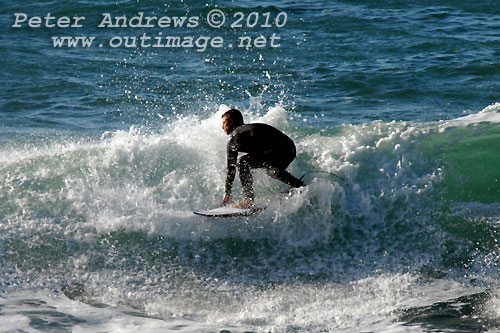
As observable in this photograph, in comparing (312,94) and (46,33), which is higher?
(46,33)

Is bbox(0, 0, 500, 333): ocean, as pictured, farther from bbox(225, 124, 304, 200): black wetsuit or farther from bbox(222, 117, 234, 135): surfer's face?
bbox(222, 117, 234, 135): surfer's face

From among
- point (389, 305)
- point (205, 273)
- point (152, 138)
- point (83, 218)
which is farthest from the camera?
point (152, 138)

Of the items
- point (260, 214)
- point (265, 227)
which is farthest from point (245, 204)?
point (265, 227)

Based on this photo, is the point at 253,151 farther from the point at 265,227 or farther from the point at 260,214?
the point at 265,227

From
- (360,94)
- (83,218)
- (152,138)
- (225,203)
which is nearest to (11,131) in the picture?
(152,138)

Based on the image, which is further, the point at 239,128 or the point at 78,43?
the point at 78,43

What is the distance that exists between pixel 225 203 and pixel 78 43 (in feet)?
34.5

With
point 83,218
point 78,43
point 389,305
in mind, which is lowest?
point 389,305

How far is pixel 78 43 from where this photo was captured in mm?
16047

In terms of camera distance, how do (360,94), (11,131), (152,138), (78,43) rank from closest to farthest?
(152,138) < (11,131) < (360,94) < (78,43)

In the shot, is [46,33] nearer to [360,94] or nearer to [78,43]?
[78,43]

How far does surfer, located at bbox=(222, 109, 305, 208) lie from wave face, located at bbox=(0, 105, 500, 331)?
455 millimetres

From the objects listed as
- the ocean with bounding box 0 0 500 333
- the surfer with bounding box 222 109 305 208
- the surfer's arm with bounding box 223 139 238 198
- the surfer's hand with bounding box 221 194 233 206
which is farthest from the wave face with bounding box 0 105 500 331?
the surfer's arm with bounding box 223 139 238 198

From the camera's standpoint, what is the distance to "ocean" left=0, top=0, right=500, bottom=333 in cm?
609
